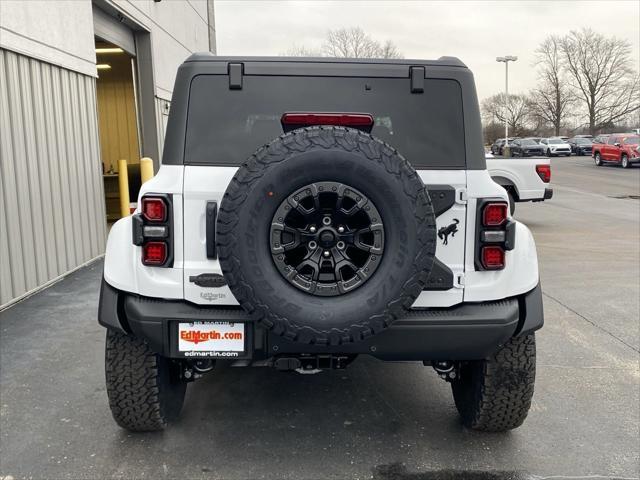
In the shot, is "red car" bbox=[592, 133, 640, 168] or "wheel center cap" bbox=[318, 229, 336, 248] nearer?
"wheel center cap" bbox=[318, 229, 336, 248]

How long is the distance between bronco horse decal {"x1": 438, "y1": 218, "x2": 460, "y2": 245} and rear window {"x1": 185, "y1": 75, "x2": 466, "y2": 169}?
13.9 inches

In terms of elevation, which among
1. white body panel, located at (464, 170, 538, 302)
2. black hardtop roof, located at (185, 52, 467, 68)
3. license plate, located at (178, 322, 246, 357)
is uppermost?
black hardtop roof, located at (185, 52, 467, 68)

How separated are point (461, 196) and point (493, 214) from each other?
0.18 meters

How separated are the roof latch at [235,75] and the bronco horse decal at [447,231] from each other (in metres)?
1.24

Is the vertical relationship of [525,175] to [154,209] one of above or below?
below

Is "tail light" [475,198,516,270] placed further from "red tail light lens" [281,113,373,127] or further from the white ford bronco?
"red tail light lens" [281,113,373,127]

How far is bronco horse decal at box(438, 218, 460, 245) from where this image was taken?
A: 284 cm

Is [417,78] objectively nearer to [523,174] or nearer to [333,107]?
[333,107]

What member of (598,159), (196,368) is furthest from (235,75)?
(598,159)

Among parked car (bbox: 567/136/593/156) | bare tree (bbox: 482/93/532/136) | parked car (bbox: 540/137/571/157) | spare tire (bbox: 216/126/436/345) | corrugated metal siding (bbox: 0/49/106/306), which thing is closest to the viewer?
spare tire (bbox: 216/126/436/345)

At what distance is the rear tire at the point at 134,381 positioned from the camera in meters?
3.10

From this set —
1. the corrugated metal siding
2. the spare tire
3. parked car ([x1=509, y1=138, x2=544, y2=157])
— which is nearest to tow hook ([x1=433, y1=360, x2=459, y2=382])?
the spare tire

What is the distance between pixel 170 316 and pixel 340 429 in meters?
1.27

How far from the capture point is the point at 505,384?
3139 mm
